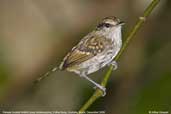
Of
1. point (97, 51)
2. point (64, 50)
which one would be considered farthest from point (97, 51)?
point (64, 50)

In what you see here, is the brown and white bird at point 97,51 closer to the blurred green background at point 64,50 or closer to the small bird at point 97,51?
the small bird at point 97,51

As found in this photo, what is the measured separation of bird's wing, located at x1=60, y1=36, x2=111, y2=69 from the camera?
2541 millimetres

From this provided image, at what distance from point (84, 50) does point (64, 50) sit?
1324 millimetres

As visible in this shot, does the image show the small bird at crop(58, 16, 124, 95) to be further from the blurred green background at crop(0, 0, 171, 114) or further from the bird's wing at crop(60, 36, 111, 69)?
the blurred green background at crop(0, 0, 171, 114)

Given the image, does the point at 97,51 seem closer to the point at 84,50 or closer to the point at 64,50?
the point at 84,50

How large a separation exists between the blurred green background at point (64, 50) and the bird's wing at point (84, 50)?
2.19ft

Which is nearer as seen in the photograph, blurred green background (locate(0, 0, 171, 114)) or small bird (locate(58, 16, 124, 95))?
small bird (locate(58, 16, 124, 95))

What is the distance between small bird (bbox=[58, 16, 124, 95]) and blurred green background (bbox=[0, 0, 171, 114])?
70 cm

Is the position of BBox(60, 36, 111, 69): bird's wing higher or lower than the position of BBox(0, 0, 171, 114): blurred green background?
higher

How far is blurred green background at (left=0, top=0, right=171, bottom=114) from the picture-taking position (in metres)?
3.75

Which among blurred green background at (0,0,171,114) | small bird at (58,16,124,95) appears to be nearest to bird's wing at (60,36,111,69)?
small bird at (58,16,124,95)

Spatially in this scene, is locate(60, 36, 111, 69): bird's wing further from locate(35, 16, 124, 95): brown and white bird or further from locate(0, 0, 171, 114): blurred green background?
locate(0, 0, 171, 114): blurred green background

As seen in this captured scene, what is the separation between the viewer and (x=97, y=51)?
282 cm

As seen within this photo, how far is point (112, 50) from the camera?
8.90 ft
